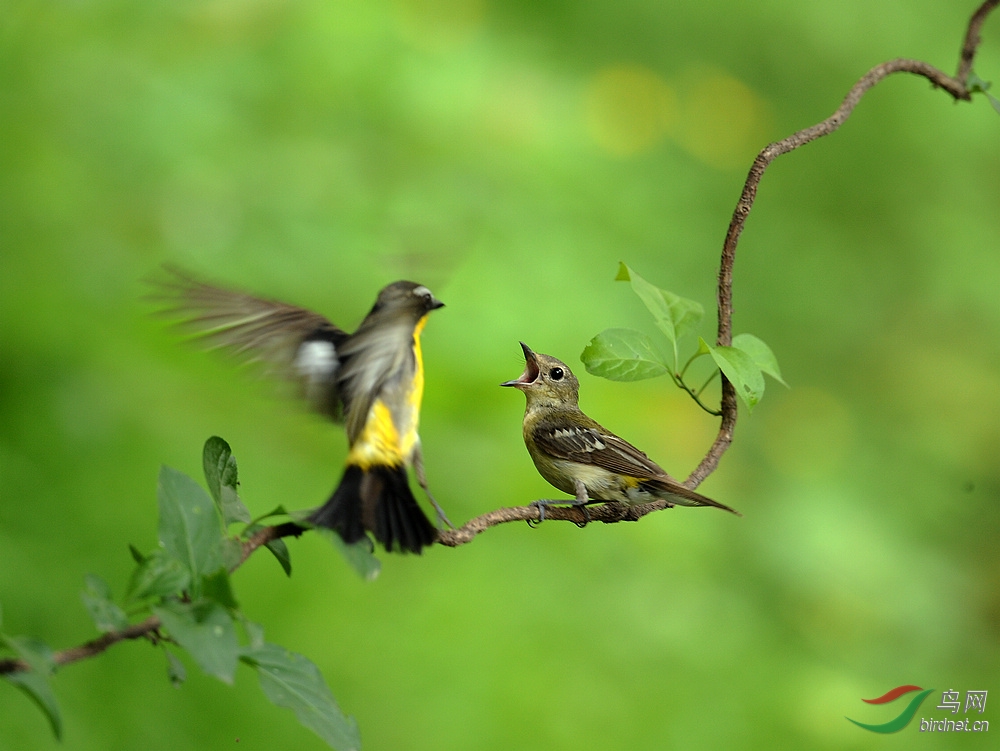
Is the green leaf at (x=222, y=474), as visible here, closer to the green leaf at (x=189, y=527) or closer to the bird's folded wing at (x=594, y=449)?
the green leaf at (x=189, y=527)

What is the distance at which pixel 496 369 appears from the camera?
4863 mm

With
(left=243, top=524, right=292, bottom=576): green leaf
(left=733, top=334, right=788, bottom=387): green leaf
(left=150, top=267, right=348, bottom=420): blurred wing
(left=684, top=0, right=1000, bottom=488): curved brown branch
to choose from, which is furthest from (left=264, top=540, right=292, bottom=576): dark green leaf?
(left=733, top=334, right=788, bottom=387): green leaf

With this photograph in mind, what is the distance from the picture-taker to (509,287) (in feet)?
17.4

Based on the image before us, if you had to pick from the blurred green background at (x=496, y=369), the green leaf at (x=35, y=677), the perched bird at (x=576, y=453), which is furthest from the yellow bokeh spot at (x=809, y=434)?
the green leaf at (x=35, y=677)

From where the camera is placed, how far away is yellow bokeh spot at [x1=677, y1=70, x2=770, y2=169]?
7492mm

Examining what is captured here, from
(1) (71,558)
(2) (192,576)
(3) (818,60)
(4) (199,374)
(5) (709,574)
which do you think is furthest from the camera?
(3) (818,60)

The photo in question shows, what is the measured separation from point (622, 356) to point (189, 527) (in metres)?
0.88

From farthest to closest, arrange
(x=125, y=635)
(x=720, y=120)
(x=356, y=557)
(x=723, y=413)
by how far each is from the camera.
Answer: (x=720, y=120)
(x=723, y=413)
(x=356, y=557)
(x=125, y=635)

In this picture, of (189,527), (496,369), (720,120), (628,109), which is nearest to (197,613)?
(189,527)

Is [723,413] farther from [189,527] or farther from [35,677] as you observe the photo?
[35,677]

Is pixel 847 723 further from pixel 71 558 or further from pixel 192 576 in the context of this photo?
pixel 192 576

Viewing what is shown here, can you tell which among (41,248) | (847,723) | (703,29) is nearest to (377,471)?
(41,248)

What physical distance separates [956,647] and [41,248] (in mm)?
5534

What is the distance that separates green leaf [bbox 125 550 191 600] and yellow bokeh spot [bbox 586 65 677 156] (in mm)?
5828
